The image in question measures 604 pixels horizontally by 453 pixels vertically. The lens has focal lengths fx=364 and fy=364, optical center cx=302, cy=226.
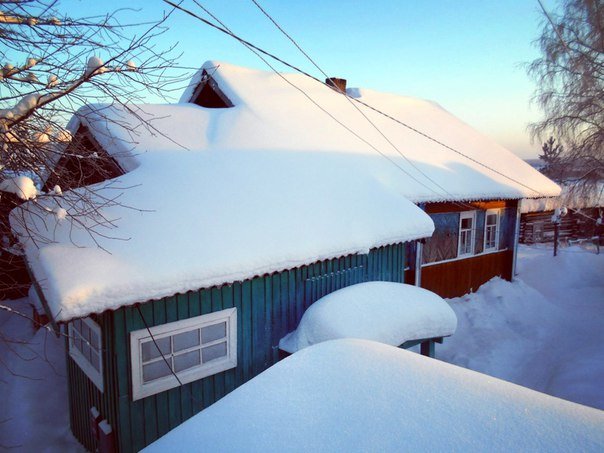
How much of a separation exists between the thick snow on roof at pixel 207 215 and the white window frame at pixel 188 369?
2.41 feet

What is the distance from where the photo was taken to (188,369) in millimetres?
4754

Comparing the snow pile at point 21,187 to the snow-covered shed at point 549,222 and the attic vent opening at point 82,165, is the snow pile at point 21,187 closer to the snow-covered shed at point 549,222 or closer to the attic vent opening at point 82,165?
the attic vent opening at point 82,165

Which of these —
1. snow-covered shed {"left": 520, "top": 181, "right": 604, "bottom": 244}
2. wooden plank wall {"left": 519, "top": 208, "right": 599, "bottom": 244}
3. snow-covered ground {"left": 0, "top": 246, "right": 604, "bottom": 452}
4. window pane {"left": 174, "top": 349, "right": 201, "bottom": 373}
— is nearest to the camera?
window pane {"left": 174, "top": 349, "right": 201, "bottom": 373}

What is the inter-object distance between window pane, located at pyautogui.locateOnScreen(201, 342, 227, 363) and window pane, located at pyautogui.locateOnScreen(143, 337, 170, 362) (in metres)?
0.50

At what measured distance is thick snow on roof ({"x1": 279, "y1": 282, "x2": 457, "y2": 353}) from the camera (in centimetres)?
503

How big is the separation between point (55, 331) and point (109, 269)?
753 millimetres

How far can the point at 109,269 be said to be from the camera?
3814 millimetres

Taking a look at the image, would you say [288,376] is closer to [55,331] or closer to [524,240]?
[55,331]

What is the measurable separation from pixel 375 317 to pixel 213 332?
7.52ft

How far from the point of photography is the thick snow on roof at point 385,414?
1.76 meters

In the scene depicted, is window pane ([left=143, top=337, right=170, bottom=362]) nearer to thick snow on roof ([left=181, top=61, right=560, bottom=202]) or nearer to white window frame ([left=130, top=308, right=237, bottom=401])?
white window frame ([left=130, top=308, right=237, bottom=401])

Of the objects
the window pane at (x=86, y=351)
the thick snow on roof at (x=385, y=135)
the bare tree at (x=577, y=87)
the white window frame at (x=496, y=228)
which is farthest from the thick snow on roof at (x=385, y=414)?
the bare tree at (x=577, y=87)

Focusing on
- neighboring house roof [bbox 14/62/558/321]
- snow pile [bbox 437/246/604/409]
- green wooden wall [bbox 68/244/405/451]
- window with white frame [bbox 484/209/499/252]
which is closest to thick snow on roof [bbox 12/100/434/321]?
neighboring house roof [bbox 14/62/558/321]

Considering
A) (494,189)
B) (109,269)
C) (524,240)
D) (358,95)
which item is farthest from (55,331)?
(524,240)
